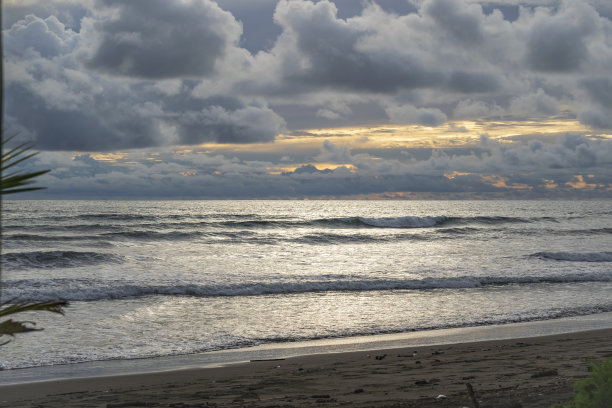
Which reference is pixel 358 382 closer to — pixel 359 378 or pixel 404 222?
pixel 359 378

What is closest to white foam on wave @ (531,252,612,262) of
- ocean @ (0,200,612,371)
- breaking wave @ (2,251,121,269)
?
ocean @ (0,200,612,371)

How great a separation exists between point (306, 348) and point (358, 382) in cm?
323

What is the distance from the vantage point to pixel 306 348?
11.3 m

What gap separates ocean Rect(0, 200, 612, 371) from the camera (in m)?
12.2

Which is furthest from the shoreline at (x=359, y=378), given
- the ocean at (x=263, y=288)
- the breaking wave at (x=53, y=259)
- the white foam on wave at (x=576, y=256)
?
the white foam on wave at (x=576, y=256)

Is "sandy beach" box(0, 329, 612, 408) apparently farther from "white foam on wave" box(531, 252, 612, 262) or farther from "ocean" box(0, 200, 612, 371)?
"white foam on wave" box(531, 252, 612, 262)

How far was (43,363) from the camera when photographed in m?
9.97

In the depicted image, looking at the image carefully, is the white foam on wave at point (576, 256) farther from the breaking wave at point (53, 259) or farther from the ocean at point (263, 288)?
the breaking wave at point (53, 259)

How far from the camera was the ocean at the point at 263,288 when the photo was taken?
482 inches

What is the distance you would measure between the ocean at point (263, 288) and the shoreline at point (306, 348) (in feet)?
1.15

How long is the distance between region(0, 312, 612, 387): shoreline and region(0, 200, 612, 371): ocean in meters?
0.35

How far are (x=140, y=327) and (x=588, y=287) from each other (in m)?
16.5

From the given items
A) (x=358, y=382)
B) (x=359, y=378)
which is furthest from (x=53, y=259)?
(x=358, y=382)

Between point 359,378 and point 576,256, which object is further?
point 576,256
